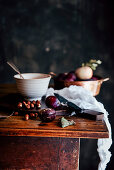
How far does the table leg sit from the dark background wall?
5.04 ft

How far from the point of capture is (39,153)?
68 centimetres

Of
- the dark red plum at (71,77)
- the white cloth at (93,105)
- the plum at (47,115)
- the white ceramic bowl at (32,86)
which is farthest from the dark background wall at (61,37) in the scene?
the plum at (47,115)

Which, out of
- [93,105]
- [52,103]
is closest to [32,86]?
[52,103]

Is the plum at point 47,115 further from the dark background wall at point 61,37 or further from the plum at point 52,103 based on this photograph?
the dark background wall at point 61,37

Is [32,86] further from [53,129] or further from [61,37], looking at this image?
[61,37]

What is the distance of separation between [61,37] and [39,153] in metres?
1.68

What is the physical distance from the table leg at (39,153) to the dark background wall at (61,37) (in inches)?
60.5

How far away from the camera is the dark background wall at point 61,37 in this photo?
2104 mm

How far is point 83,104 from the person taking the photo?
32.9 inches

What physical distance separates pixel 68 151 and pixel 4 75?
5.83 ft

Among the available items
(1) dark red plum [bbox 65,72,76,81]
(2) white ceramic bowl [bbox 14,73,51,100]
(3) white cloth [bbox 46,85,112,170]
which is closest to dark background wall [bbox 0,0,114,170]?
(1) dark red plum [bbox 65,72,76,81]

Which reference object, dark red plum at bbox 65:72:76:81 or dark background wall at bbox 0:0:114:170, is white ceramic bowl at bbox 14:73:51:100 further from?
dark background wall at bbox 0:0:114:170

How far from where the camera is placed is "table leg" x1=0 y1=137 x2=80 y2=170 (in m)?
0.68

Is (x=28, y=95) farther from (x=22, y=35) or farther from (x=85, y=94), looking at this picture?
(x=22, y=35)
